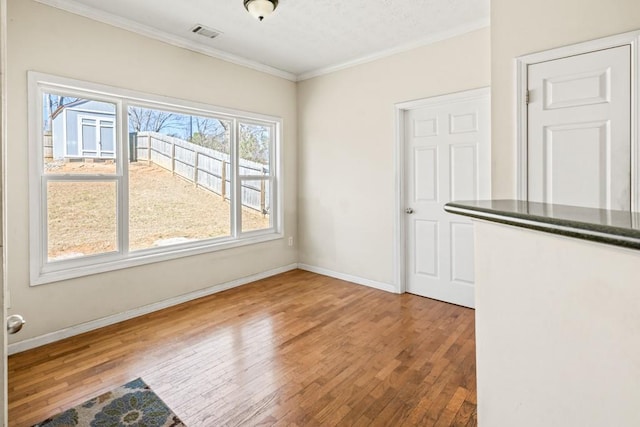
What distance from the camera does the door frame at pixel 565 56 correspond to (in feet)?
6.85

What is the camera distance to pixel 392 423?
5.88 ft

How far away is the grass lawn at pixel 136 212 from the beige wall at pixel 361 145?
113 cm

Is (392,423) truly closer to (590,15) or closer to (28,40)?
(590,15)

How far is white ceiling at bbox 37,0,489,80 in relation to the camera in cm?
287

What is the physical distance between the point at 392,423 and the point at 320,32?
346cm

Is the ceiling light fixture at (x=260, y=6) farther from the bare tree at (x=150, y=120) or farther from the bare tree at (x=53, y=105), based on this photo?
the bare tree at (x=53, y=105)

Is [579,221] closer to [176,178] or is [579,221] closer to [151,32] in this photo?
[176,178]

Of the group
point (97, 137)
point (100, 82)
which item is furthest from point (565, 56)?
point (97, 137)

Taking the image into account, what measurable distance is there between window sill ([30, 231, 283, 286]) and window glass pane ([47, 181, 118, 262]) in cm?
13

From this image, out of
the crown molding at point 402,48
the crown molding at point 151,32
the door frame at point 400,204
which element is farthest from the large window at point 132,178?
the door frame at point 400,204

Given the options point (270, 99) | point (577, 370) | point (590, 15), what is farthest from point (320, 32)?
point (577, 370)

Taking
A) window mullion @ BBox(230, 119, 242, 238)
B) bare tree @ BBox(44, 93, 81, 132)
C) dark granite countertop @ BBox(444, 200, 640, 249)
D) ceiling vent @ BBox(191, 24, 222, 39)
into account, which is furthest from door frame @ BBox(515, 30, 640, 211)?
bare tree @ BBox(44, 93, 81, 132)

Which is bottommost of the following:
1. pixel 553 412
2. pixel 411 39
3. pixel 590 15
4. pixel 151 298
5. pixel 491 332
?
pixel 151 298

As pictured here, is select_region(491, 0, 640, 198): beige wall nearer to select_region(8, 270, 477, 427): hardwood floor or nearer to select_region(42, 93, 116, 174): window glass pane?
select_region(8, 270, 477, 427): hardwood floor
